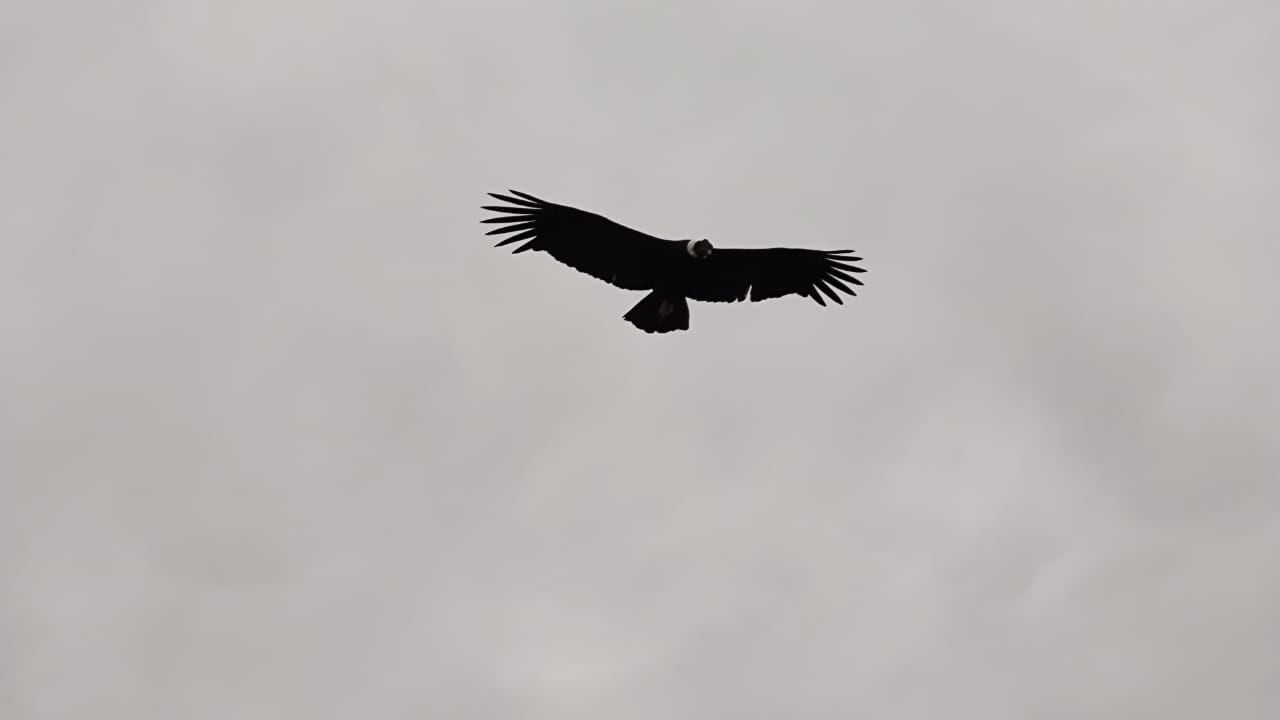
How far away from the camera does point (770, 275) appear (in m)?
34.8

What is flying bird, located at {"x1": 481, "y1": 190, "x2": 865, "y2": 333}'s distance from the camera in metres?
32.3

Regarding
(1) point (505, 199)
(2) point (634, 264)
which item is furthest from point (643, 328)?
(1) point (505, 199)

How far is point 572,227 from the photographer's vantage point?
32.5m

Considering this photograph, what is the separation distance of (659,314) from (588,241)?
2053 mm

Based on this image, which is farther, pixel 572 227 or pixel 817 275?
pixel 817 275

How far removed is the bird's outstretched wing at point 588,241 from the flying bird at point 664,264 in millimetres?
18

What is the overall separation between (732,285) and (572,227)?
3.74 metres

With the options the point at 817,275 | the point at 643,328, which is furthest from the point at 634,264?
the point at 817,275

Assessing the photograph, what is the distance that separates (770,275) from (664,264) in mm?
2416

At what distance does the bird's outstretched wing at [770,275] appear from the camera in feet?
112

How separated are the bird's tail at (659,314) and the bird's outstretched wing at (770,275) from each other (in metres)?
0.57

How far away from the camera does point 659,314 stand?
33.7 m

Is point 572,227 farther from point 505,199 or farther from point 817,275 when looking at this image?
point 817,275

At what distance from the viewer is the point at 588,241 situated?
1289 inches
